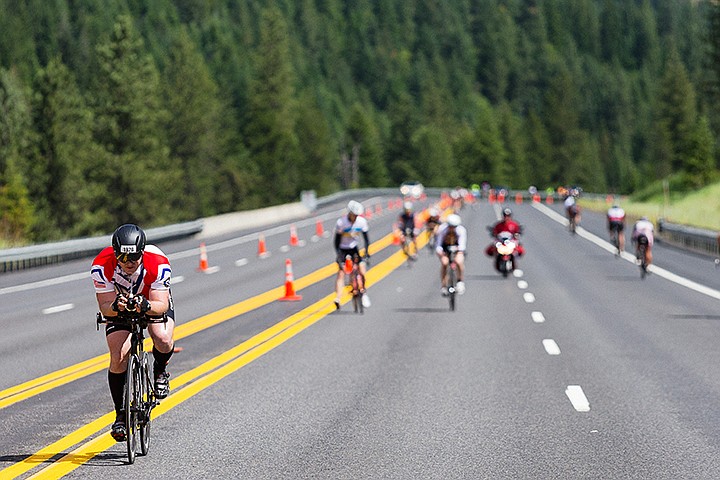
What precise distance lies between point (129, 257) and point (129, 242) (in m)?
0.17

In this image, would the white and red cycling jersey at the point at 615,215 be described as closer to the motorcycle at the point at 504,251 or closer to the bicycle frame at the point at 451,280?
the motorcycle at the point at 504,251

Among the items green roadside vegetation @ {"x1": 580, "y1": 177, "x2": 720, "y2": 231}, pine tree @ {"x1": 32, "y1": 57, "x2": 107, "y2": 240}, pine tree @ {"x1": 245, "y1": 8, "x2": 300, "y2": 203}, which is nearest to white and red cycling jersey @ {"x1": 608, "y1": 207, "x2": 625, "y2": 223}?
green roadside vegetation @ {"x1": 580, "y1": 177, "x2": 720, "y2": 231}

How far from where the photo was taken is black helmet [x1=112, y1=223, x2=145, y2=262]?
7.64 metres

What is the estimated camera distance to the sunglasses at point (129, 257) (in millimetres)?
7730

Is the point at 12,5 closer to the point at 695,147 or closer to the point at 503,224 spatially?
the point at 695,147

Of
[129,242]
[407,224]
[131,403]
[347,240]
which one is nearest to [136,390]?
[131,403]

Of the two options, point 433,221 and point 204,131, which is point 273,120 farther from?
point 433,221

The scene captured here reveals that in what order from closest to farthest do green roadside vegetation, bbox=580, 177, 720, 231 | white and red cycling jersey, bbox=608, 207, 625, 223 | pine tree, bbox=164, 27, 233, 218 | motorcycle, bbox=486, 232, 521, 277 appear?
motorcycle, bbox=486, 232, 521, 277 < white and red cycling jersey, bbox=608, 207, 625, 223 < green roadside vegetation, bbox=580, 177, 720, 231 < pine tree, bbox=164, 27, 233, 218

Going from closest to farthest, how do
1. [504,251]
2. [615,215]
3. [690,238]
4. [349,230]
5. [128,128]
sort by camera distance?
[349,230] < [504,251] < [615,215] < [690,238] < [128,128]

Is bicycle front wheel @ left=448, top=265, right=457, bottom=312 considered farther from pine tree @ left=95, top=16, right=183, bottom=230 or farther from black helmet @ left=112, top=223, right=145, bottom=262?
pine tree @ left=95, top=16, right=183, bottom=230

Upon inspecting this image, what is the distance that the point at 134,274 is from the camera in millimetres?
7988

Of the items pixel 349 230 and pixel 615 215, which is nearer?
pixel 349 230

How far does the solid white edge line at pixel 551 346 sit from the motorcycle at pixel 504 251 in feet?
39.4

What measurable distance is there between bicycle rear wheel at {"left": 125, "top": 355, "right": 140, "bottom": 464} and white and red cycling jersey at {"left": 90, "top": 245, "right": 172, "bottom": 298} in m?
0.49
